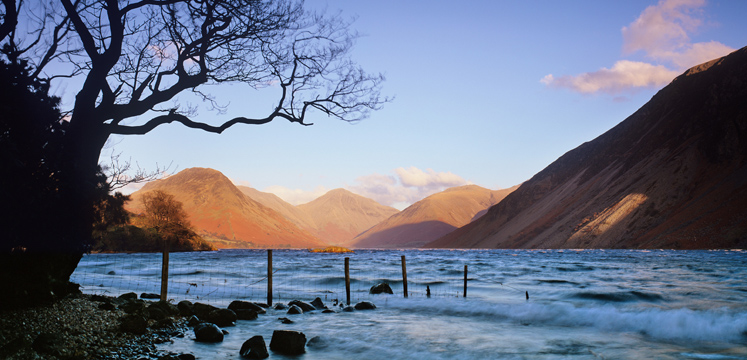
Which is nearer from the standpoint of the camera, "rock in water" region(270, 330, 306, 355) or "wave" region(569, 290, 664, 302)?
"rock in water" region(270, 330, 306, 355)

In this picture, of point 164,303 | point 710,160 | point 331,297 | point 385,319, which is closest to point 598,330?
point 385,319

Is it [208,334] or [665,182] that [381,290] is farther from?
[665,182]

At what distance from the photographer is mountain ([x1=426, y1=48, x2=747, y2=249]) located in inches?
3113

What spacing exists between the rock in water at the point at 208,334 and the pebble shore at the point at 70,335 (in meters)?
0.54

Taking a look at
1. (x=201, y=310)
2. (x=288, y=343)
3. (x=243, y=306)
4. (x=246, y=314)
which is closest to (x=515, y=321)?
(x=288, y=343)

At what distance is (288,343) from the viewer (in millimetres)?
9773

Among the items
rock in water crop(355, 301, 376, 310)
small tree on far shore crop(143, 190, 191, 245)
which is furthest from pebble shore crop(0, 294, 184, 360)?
small tree on far shore crop(143, 190, 191, 245)

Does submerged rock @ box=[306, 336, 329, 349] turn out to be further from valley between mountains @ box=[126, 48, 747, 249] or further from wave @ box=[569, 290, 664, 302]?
valley between mountains @ box=[126, 48, 747, 249]

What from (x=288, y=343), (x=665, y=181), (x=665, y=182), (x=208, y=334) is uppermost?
(x=665, y=181)

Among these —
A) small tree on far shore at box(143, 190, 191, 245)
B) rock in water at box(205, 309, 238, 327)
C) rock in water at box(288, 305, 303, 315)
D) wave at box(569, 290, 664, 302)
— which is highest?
small tree on far shore at box(143, 190, 191, 245)

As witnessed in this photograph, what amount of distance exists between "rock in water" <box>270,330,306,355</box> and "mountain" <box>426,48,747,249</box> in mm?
80006

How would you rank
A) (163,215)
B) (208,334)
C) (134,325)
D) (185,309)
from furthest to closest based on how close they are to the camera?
(163,215)
(185,309)
(208,334)
(134,325)

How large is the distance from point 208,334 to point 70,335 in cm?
286

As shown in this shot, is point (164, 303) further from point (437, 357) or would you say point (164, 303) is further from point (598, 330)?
point (598, 330)
